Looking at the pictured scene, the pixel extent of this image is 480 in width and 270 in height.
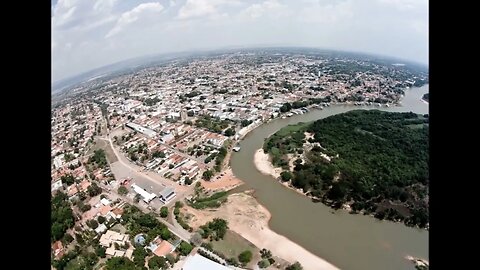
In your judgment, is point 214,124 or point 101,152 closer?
point 101,152

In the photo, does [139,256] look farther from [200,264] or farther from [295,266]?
[295,266]

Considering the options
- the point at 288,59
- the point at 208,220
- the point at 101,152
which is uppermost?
the point at 288,59

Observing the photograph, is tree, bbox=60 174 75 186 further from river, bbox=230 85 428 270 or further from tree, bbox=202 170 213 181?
river, bbox=230 85 428 270

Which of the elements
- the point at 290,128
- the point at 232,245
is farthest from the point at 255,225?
the point at 290,128

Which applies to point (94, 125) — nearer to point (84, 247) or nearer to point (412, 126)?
point (84, 247)
